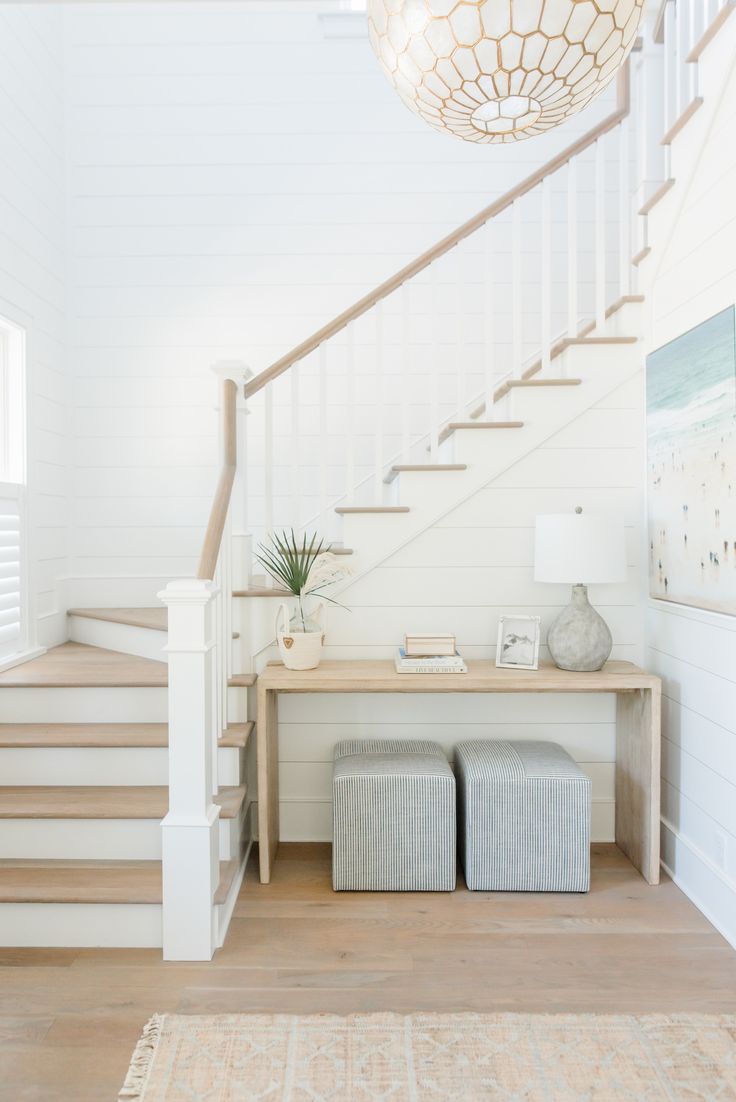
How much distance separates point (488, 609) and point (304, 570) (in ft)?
2.67

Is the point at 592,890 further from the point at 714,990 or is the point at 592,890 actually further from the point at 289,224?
the point at 289,224

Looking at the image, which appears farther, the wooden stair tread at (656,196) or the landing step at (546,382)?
the landing step at (546,382)

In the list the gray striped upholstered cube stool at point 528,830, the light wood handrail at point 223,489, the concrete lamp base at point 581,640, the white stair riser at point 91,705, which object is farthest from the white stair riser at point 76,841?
the concrete lamp base at point 581,640

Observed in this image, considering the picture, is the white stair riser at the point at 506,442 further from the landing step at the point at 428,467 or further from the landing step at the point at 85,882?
the landing step at the point at 85,882

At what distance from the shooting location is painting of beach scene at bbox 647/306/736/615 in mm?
2398

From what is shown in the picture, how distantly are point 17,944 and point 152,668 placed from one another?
3.79 ft

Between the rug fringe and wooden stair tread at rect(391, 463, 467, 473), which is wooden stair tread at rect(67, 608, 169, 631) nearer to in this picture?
wooden stair tread at rect(391, 463, 467, 473)

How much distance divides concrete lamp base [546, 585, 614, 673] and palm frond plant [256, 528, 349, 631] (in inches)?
35.5

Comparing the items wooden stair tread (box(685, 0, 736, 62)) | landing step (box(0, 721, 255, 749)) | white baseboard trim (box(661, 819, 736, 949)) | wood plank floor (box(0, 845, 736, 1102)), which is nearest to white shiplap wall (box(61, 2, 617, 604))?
landing step (box(0, 721, 255, 749))

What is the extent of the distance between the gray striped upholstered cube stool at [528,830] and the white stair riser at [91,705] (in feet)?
3.39

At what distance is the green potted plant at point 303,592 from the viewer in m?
2.89

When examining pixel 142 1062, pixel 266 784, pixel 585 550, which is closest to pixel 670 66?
pixel 585 550

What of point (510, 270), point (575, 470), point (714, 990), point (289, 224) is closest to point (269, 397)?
point (575, 470)

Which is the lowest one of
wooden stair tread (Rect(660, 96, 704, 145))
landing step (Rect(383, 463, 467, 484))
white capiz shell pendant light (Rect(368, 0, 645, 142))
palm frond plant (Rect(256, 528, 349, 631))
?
palm frond plant (Rect(256, 528, 349, 631))
